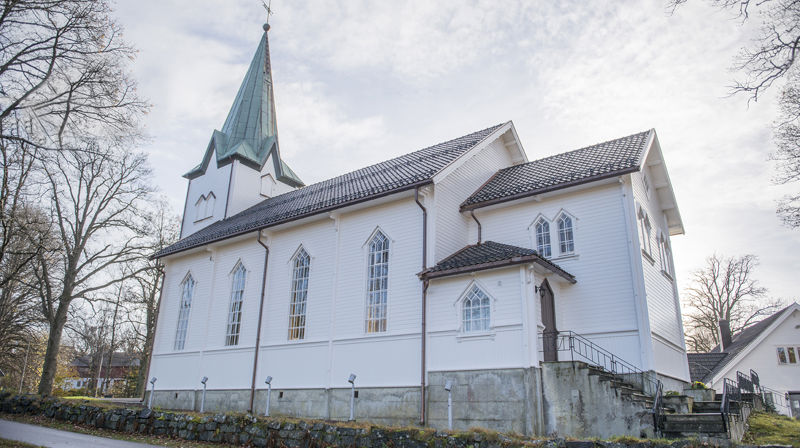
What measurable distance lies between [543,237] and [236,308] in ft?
38.0

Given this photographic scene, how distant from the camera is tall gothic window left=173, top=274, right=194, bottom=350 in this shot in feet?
72.8

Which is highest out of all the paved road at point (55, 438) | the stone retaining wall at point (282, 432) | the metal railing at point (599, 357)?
the metal railing at point (599, 357)

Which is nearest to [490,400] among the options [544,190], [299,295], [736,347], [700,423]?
[700,423]

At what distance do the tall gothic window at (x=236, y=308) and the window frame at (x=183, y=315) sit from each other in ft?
9.05

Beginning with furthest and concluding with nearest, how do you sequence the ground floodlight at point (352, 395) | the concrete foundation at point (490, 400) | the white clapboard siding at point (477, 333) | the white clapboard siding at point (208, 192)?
the white clapboard siding at point (208, 192) → the ground floodlight at point (352, 395) → the white clapboard siding at point (477, 333) → the concrete foundation at point (490, 400)

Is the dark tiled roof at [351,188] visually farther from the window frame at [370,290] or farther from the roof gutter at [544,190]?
the roof gutter at [544,190]

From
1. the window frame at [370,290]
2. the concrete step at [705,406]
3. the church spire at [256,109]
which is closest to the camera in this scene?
the concrete step at [705,406]

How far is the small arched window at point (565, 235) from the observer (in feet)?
50.3

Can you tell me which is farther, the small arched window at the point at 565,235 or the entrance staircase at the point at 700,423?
the small arched window at the point at 565,235

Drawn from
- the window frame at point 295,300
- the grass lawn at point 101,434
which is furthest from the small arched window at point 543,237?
the grass lawn at point 101,434

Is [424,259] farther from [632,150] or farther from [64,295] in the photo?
[64,295]

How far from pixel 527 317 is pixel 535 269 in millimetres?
1322

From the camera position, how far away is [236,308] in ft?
66.6

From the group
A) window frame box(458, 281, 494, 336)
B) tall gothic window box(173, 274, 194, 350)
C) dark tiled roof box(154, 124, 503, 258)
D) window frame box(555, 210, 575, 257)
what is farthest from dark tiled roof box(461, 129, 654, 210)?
tall gothic window box(173, 274, 194, 350)
